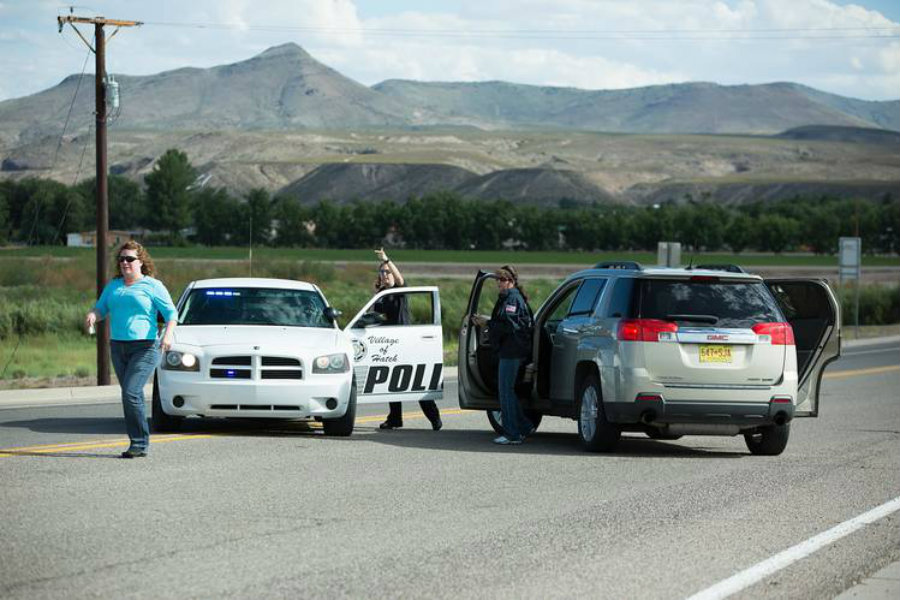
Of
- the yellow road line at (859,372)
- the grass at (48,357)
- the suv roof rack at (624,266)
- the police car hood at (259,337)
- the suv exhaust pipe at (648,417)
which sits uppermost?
the suv roof rack at (624,266)

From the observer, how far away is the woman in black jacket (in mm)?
15102

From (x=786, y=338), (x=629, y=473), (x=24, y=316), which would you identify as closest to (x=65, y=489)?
(x=629, y=473)

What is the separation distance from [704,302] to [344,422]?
3921 mm

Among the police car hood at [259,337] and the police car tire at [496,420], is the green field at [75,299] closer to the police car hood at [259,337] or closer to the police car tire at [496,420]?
the police car hood at [259,337]

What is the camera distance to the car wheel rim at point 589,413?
14.6 metres

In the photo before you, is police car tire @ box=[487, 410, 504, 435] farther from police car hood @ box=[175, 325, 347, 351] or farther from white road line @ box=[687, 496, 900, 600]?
white road line @ box=[687, 496, 900, 600]

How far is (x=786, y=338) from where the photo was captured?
14.5 metres

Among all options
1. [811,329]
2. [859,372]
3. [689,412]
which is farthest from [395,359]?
[859,372]

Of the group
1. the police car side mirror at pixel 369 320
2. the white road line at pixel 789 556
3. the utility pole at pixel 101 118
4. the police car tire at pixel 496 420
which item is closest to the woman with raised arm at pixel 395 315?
the police car side mirror at pixel 369 320

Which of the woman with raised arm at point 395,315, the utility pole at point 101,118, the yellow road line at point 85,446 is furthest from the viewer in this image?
the utility pole at point 101,118

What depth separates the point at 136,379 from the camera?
13.0 meters

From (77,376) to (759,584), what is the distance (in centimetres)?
2138

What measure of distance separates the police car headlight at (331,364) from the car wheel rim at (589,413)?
246 cm

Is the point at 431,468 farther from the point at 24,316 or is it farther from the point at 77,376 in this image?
the point at 24,316
